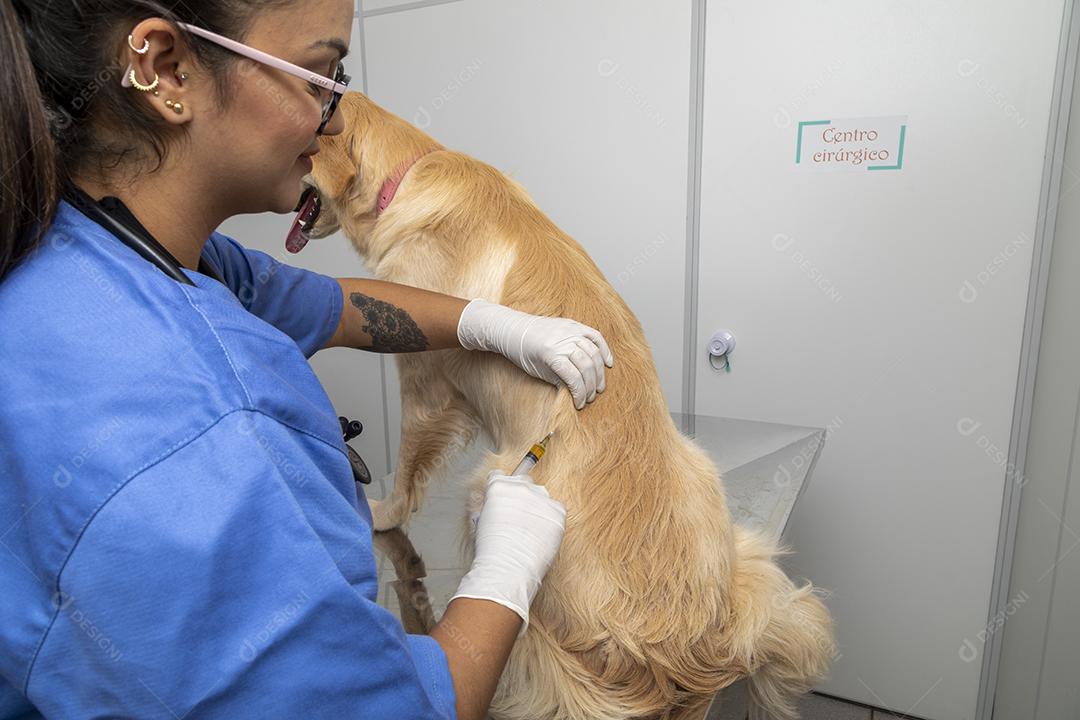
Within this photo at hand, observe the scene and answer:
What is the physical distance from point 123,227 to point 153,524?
0.90 ft

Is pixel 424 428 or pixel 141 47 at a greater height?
pixel 141 47

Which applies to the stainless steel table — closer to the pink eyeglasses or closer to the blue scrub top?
the blue scrub top

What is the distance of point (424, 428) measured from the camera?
1277 millimetres

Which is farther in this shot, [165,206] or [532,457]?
[532,457]

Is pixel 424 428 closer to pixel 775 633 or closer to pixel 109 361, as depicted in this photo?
pixel 775 633

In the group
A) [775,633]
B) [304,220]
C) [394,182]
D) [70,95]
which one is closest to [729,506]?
[775,633]

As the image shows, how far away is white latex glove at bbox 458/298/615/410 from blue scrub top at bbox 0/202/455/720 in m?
0.48

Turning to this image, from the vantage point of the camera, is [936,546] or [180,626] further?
[936,546]

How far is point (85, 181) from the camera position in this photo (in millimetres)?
581

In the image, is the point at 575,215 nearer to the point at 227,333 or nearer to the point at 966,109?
the point at 966,109

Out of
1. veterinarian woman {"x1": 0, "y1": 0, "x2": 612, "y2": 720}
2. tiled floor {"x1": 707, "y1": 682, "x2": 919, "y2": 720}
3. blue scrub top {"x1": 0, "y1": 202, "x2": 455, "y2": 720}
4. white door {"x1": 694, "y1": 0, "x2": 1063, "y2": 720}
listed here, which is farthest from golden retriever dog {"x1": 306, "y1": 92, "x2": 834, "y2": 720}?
tiled floor {"x1": 707, "y1": 682, "x2": 919, "y2": 720}

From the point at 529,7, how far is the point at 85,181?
5.45ft

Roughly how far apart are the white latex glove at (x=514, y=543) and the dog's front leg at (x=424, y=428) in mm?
359

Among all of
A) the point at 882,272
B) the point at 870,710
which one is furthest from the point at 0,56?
the point at 870,710
